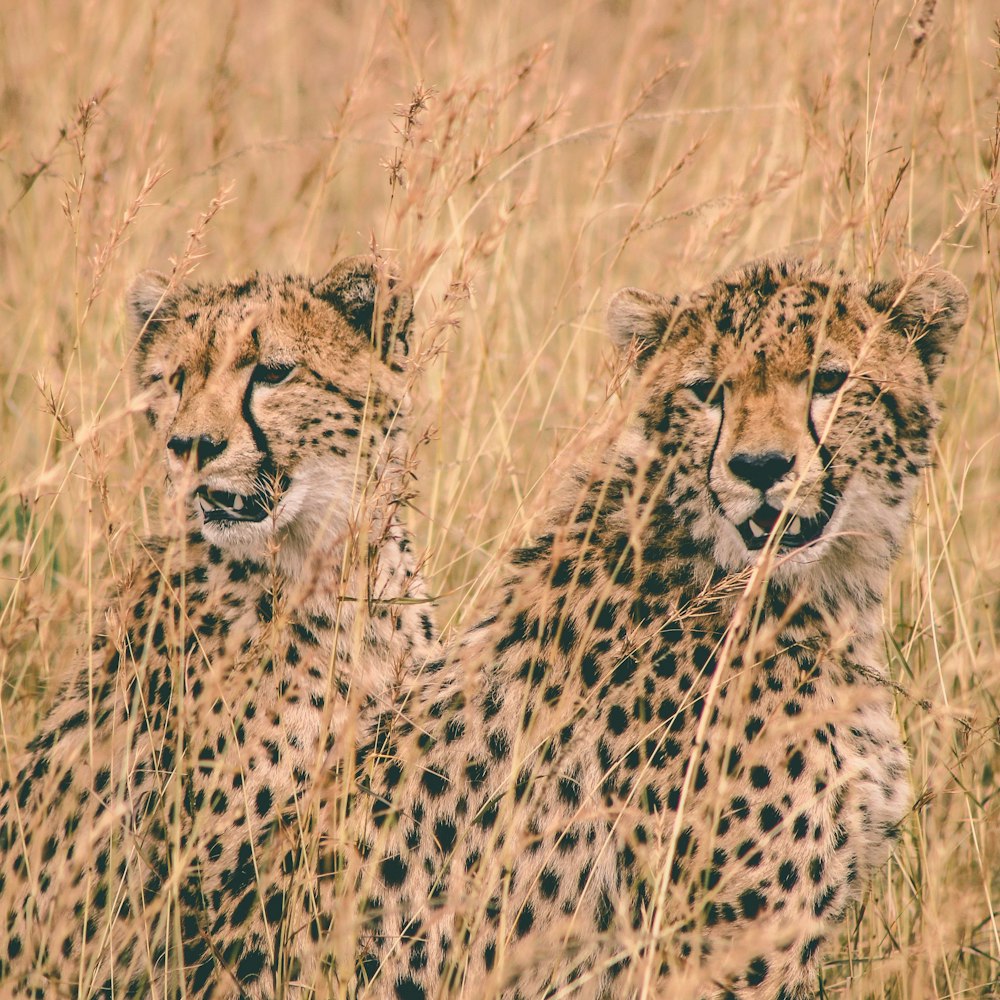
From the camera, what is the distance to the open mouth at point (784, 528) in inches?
102

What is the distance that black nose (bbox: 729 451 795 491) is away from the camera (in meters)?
2.54

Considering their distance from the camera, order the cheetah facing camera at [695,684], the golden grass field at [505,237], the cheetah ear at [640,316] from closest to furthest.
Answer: the cheetah facing camera at [695,684] < the golden grass field at [505,237] < the cheetah ear at [640,316]

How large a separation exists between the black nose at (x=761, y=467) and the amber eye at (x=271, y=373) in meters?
1.11

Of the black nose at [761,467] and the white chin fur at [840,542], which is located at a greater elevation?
the black nose at [761,467]

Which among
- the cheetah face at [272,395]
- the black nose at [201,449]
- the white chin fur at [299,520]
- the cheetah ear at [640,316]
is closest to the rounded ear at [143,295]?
the cheetah face at [272,395]

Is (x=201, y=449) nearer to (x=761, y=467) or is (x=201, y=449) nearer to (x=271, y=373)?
(x=271, y=373)

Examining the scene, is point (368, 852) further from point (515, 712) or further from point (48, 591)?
point (48, 591)

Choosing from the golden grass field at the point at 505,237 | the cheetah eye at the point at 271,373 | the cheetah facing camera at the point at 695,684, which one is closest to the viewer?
the cheetah facing camera at the point at 695,684

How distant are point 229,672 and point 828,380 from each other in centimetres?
129

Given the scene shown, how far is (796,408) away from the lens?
2598 millimetres

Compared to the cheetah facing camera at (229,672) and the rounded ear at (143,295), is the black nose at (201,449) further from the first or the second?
the rounded ear at (143,295)

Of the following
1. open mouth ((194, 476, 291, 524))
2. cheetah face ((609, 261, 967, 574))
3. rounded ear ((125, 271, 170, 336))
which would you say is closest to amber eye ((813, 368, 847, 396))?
cheetah face ((609, 261, 967, 574))

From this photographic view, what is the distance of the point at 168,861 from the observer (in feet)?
8.04

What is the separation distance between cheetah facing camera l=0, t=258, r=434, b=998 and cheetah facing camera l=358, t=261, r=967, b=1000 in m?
0.21
